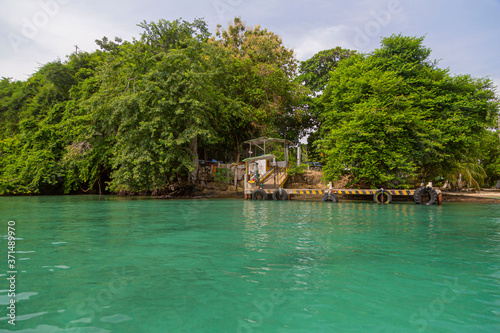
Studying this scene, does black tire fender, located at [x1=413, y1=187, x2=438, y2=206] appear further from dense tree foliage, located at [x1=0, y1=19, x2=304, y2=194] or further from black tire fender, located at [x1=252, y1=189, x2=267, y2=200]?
dense tree foliage, located at [x1=0, y1=19, x2=304, y2=194]

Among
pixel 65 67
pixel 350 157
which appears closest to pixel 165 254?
pixel 350 157

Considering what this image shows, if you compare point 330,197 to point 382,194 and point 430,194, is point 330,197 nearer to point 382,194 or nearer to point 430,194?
point 382,194

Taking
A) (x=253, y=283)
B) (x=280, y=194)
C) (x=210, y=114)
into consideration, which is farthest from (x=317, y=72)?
(x=253, y=283)

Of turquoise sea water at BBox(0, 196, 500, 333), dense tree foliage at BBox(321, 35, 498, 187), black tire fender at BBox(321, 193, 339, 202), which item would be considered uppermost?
dense tree foliage at BBox(321, 35, 498, 187)

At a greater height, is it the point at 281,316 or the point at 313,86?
the point at 313,86

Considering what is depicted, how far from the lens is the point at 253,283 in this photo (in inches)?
157

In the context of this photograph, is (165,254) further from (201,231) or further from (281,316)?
(281,316)

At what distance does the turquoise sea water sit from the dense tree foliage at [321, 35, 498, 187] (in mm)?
13598

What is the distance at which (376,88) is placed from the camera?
851 inches

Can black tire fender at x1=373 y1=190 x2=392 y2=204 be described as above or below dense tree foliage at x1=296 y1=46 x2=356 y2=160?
below

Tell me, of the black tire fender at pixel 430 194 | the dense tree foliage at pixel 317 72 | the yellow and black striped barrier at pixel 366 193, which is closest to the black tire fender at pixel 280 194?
the yellow and black striped barrier at pixel 366 193

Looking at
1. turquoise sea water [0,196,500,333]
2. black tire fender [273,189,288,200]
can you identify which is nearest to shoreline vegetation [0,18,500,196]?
black tire fender [273,189,288,200]

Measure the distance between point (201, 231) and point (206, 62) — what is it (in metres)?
20.3

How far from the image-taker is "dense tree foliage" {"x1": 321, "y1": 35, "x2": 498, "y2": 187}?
67.0 feet
